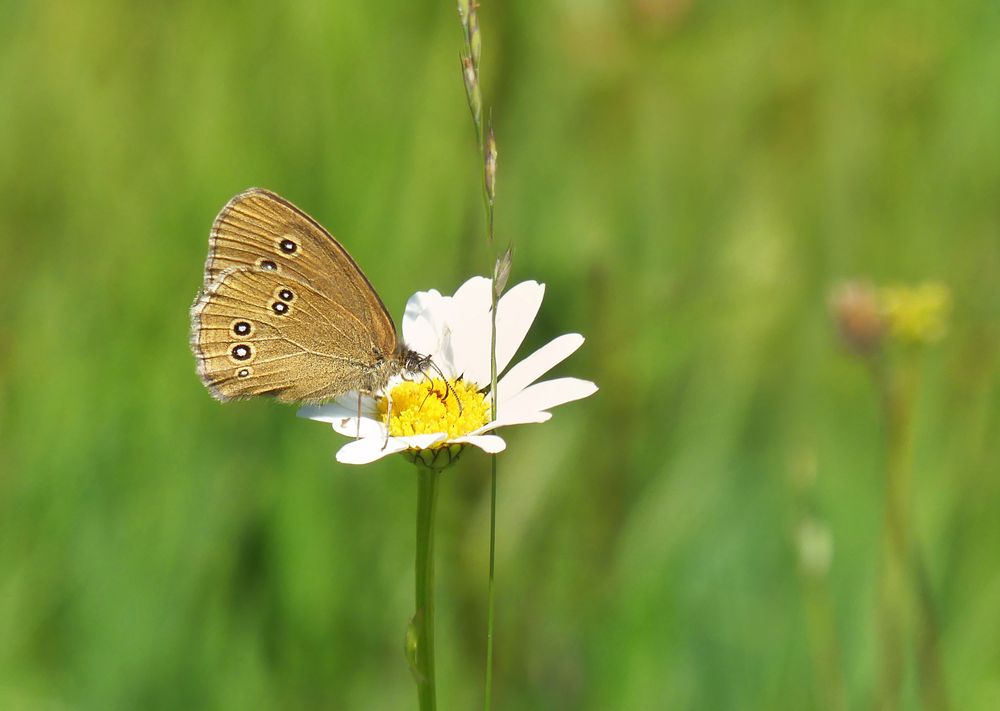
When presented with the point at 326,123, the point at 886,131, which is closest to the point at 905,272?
the point at 886,131

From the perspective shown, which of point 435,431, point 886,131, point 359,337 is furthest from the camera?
point 886,131

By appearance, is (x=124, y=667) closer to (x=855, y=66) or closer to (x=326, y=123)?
(x=326, y=123)

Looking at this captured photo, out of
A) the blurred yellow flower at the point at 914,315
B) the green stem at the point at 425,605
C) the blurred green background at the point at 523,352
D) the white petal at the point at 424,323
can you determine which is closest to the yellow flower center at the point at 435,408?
the white petal at the point at 424,323

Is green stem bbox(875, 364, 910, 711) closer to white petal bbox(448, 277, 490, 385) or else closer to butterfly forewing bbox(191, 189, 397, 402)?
white petal bbox(448, 277, 490, 385)

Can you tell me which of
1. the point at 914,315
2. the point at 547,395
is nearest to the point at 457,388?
the point at 547,395

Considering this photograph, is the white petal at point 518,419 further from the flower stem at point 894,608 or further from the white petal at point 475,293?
the flower stem at point 894,608

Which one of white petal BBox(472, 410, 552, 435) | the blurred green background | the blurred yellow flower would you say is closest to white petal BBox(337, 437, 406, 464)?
white petal BBox(472, 410, 552, 435)
